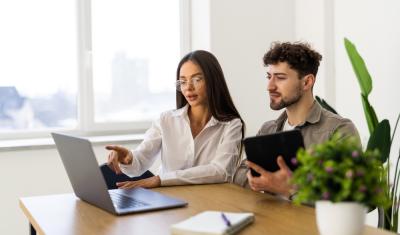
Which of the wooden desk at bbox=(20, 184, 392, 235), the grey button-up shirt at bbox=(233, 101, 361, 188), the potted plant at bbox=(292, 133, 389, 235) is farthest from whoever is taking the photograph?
the grey button-up shirt at bbox=(233, 101, 361, 188)

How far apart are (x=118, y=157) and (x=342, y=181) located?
1322mm

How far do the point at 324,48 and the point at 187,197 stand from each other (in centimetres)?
206

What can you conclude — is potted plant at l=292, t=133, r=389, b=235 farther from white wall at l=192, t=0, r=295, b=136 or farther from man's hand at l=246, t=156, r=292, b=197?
white wall at l=192, t=0, r=295, b=136

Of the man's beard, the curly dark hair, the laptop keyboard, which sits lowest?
the laptop keyboard

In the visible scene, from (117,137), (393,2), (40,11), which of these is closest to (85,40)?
(40,11)

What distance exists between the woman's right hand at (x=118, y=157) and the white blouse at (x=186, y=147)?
0.13 feet

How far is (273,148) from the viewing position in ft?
6.08

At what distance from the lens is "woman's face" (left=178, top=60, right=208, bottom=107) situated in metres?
2.58

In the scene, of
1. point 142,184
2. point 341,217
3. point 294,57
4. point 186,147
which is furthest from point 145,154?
point 341,217

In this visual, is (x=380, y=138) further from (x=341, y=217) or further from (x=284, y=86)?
(x=341, y=217)

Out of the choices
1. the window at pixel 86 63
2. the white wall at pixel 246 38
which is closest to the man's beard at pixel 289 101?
the white wall at pixel 246 38

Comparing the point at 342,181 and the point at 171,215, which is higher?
the point at 342,181

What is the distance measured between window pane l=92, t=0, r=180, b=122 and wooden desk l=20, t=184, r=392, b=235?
2.09 m

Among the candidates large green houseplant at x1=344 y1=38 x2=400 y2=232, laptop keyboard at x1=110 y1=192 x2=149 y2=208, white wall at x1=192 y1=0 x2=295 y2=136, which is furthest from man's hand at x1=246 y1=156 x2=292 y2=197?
white wall at x1=192 y1=0 x2=295 y2=136
